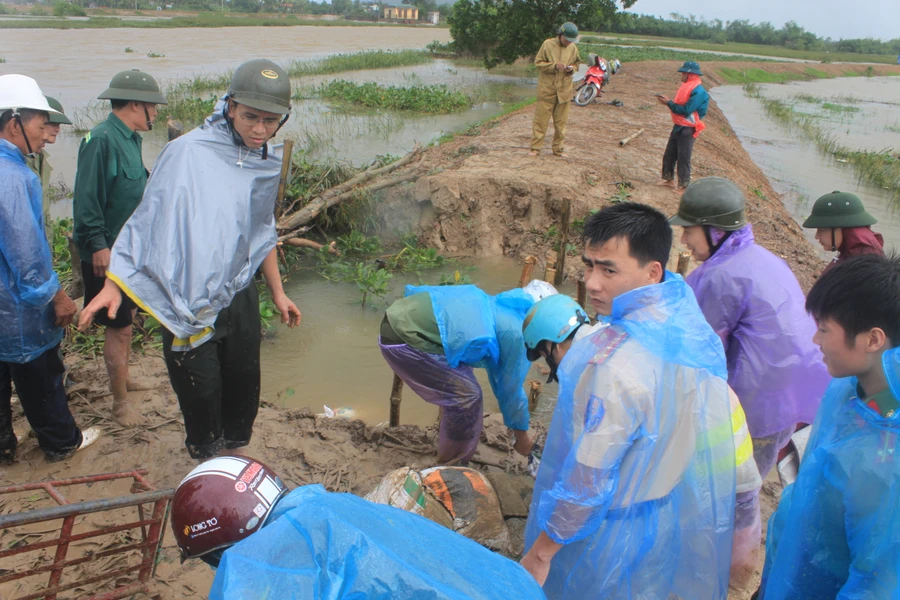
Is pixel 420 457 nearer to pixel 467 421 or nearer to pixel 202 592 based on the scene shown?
pixel 467 421

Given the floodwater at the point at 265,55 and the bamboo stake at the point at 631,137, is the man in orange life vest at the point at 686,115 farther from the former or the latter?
the floodwater at the point at 265,55

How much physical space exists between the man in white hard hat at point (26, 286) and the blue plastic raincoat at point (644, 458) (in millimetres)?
2399

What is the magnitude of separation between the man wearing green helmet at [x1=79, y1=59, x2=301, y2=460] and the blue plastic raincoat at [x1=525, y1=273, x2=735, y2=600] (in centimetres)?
144

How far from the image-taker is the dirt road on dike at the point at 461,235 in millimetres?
3291

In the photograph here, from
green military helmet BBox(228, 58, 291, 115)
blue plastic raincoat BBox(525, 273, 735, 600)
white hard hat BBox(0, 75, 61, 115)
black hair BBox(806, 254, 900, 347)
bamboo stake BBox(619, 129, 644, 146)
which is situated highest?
green military helmet BBox(228, 58, 291, 115)

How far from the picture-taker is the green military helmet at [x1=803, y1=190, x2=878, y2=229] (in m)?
3.36

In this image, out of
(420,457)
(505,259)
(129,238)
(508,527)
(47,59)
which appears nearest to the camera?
(129,238)

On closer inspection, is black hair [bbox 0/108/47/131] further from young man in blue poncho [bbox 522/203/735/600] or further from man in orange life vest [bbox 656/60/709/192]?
man in orange life vest [bbox 656/60/709/192]

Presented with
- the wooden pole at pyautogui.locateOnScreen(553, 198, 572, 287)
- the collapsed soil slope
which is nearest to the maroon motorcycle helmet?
the wooden pole at pyautogui.locateOnScreen(553, 198, 572, 287)

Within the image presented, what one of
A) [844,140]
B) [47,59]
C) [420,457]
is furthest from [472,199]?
[47,59]

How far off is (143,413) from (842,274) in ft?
12.3

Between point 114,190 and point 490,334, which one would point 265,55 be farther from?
point 490,334

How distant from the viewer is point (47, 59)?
2252cm

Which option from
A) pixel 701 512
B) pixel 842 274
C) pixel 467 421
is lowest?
pixel 467 421
